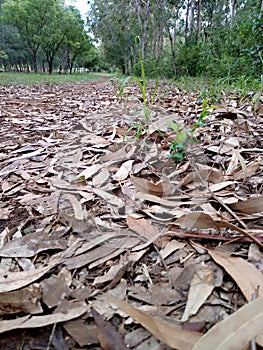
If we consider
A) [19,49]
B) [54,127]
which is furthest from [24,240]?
[19,49]

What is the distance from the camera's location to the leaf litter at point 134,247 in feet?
1.89

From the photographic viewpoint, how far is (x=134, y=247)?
0.81 m

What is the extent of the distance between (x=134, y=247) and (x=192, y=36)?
1093cm

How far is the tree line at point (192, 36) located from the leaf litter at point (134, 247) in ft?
2.66

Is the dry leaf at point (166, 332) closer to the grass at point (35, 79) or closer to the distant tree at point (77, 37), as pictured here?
the grass at point (35, 79)

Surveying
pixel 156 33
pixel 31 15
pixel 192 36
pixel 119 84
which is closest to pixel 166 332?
pixel 119 84

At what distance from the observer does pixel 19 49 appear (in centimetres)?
3250

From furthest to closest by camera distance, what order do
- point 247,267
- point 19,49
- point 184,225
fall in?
point 19,49 < point 184,225 < point 247,267

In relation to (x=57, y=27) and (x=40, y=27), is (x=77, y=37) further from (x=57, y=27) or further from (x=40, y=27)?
(x=40, y=27)

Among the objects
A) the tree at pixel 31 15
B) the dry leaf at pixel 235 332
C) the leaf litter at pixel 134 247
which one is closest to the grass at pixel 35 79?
the leaf litter at pixel 134 247

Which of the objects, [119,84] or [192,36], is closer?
[119,84]

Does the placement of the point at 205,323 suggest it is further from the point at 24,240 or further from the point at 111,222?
the point at 24,240

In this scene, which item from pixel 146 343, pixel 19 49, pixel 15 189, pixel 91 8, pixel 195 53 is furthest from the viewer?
pixel 19 49

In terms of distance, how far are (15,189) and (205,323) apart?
3.22 feet
